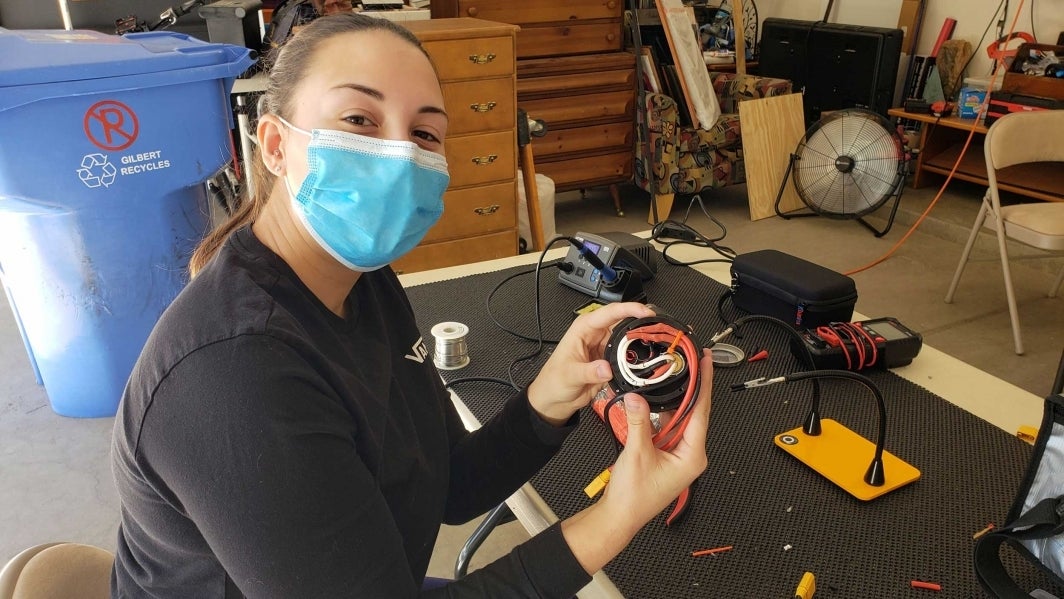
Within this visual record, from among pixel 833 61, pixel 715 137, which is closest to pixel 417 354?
pixel 715 137

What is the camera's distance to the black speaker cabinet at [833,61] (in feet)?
13.3

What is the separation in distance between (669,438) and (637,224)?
3316 mm

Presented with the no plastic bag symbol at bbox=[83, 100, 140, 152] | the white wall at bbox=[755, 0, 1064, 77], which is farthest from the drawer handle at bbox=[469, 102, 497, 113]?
the white wall at bbox=[755, 0, 1064, 77]

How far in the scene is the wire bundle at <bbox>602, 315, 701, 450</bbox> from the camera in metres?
0.73

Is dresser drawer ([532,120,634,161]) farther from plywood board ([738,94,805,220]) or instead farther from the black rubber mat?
the black rubber mat

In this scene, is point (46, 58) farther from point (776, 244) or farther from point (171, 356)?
point (776, 244)

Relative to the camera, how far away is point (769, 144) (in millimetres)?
4000

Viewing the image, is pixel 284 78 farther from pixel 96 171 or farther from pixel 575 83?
pixel 575 83

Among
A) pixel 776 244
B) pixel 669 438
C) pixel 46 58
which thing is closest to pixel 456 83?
pixel 46 58

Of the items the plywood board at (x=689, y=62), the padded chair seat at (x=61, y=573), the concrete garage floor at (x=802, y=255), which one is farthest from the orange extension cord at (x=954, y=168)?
the padded chair seat at (x=61, y=573)

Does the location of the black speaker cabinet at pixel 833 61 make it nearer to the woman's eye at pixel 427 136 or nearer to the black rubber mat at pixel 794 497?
the black rubber mat at pixel 794 497

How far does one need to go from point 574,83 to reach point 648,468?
3.26 m

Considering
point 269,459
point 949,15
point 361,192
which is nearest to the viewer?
point 269,459

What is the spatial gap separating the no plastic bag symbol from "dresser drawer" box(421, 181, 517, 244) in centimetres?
120
